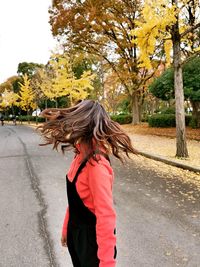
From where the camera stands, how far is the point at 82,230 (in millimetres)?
1932

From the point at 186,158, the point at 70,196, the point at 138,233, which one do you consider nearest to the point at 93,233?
the point at 70,196

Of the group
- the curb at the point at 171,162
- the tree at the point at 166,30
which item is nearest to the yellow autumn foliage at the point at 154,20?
the tree at the point at 166,30

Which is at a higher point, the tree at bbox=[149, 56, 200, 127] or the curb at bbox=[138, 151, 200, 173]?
the tree at bbox=[149, 56, 200, 127]

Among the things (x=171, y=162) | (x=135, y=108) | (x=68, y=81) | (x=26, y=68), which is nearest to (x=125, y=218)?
(x=171, y=162)

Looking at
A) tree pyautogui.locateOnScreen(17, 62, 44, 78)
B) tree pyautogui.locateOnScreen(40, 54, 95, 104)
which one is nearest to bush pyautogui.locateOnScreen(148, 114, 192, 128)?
tree pyautogui.locateOnScreen(40, 54, 95, 104)

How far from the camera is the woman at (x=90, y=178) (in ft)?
5.74

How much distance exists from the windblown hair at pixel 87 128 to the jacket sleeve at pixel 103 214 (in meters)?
0.18

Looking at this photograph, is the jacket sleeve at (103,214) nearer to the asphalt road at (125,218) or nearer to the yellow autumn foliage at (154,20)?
the asphalt road at (125,218)

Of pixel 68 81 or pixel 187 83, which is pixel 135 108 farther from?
pixel 187 83

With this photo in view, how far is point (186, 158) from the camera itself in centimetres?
1054

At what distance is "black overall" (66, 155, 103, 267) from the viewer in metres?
1.90

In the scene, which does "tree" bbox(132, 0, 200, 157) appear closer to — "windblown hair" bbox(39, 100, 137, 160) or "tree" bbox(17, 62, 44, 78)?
"windblown hair" bbox(39, 100, 137, 160)

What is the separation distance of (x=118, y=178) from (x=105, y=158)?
6.64m

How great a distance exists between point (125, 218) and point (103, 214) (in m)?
3.64
